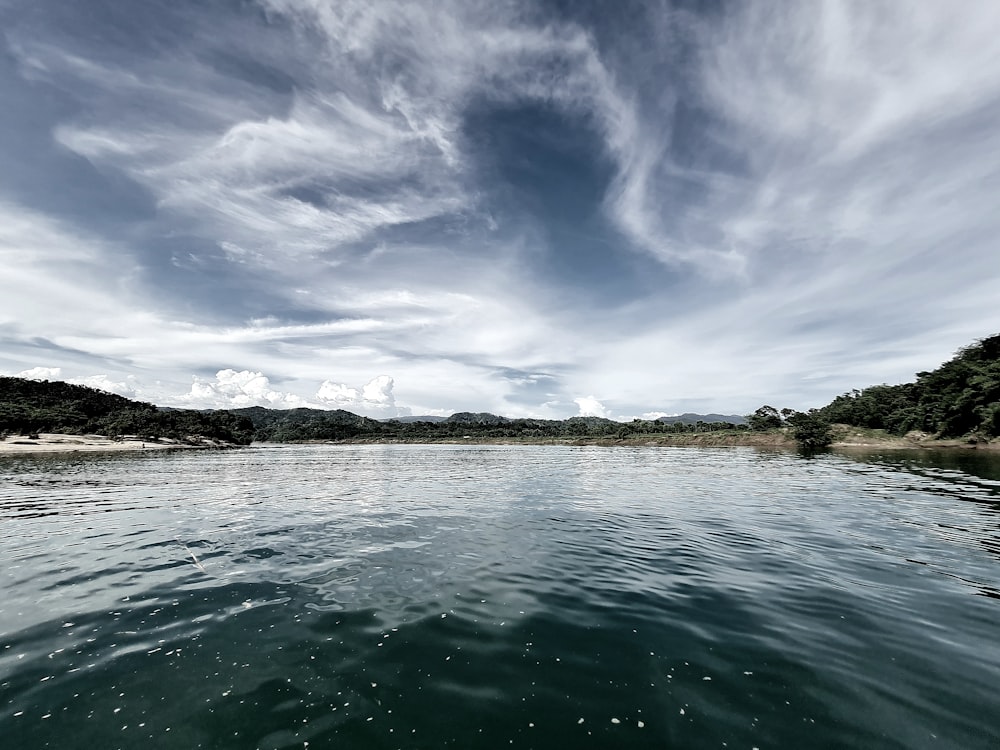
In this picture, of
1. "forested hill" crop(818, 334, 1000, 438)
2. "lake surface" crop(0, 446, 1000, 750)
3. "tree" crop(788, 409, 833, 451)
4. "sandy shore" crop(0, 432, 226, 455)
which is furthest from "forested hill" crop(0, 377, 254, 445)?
"forested hill" crop(818, 334, 1000, 438)

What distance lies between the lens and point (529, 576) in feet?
55.5

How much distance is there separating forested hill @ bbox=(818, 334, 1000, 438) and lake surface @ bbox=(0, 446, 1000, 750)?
358ft

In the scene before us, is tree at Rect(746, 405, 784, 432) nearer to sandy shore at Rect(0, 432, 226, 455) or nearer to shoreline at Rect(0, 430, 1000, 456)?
shoreline at Rect(0, 430, 1000, 456)

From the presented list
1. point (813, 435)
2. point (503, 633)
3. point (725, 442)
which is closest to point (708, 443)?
point (725, 442)

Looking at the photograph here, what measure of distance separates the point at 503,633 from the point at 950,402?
151 meters

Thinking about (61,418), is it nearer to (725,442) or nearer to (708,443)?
(708,443)

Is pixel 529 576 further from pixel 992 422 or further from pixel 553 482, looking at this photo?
pixel 992 422

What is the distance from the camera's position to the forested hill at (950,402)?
322 feet

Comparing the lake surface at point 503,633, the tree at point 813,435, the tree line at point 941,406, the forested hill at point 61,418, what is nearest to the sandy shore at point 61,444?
the forested hill at point 61,418

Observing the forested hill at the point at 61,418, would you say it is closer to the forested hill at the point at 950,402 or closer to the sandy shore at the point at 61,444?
the sandy shore at the point at 61,444

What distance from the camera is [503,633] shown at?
39.2ft

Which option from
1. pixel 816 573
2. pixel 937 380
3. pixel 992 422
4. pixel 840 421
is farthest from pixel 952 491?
pixel 840 421

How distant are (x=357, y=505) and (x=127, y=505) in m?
18.0

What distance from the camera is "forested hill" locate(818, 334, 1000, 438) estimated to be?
3866 inches
